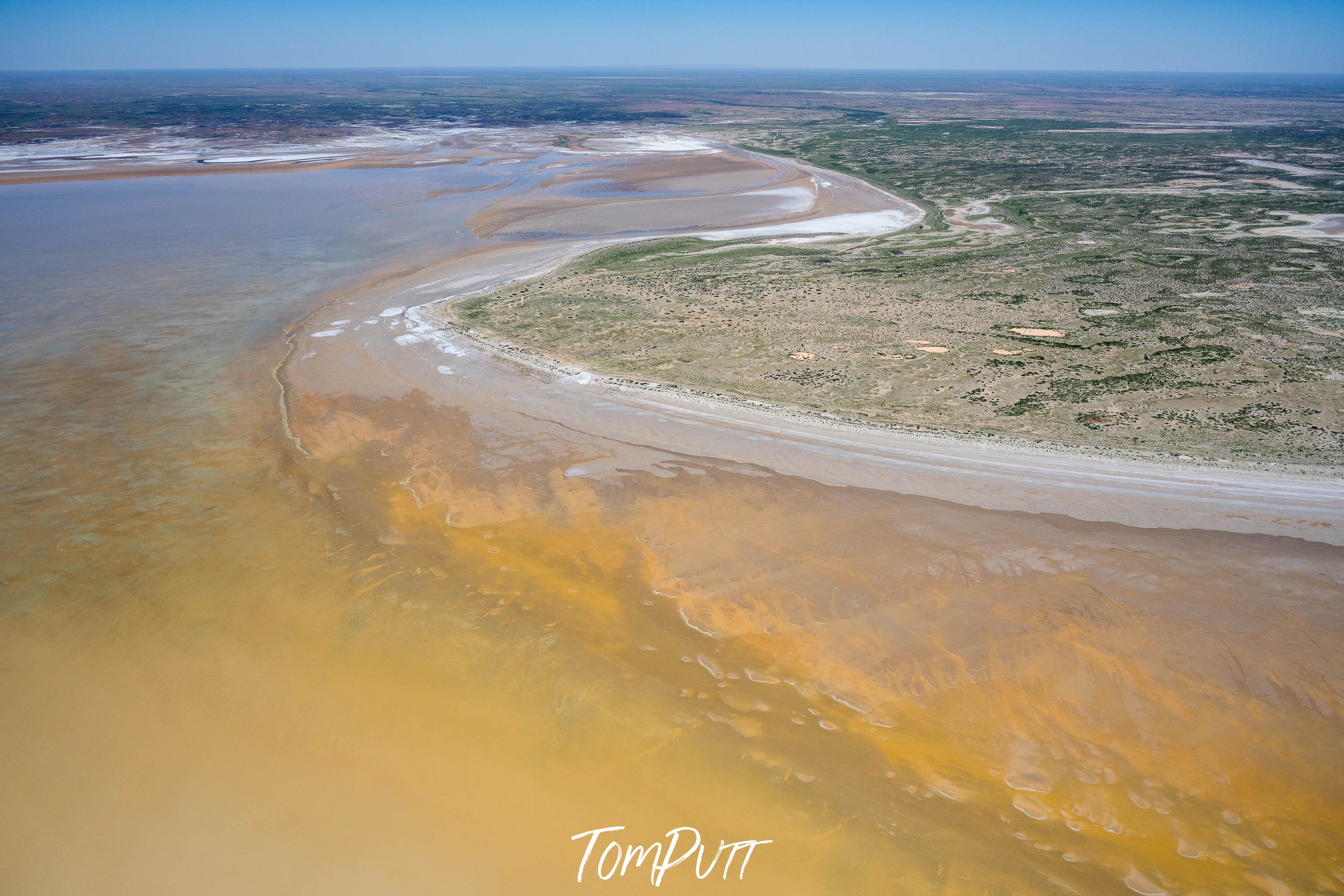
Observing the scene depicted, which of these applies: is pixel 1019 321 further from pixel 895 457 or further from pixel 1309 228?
pixel 1309 228

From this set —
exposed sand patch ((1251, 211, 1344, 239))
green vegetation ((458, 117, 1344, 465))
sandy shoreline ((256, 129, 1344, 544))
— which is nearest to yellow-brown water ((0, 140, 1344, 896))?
sandy shoreline ((256, 129, 1344, 544))

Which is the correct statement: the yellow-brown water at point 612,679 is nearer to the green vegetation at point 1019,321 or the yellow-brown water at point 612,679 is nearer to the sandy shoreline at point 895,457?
the sandy shoreline at point 895,457

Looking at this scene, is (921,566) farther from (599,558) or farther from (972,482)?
(599,558)

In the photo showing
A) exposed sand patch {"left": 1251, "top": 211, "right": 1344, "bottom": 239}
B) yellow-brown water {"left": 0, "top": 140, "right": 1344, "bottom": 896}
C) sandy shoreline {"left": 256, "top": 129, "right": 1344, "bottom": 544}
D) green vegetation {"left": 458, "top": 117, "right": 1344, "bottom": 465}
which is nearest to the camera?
yellow-brown water {"left": 0, "top": 140, "right": 1344, "bottom": 896}

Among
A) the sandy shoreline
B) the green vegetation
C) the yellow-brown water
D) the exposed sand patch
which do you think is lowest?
the yellow-brown water

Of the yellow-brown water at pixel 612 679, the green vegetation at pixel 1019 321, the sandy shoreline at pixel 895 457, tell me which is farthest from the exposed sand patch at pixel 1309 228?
the yellow-brown water at pixel 612 679

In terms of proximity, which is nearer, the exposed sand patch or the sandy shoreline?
the sandy shoreline

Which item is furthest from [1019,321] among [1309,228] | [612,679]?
[1309,228]

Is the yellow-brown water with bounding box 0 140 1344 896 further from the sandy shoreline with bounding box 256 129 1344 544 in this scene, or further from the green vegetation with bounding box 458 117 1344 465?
the green vegetation with bounding box 458 117 1344 465

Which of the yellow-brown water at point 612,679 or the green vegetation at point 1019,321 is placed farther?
the green vegetation at point 1019,321

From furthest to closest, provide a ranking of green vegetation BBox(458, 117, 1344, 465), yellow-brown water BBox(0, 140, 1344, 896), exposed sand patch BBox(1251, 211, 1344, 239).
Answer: exposed sand patch BBox(1251, 211, 1344, 239)
green vegetation BBox(458, 117, 1344, 465)
yellow-brown water BBox(0, 140, 1344, 896)
